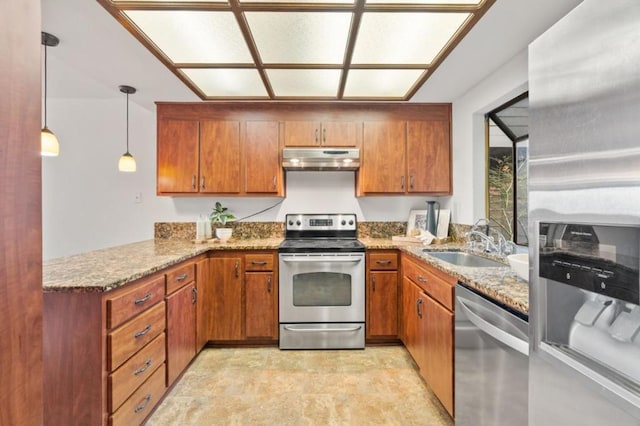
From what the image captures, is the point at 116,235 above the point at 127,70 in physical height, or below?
below

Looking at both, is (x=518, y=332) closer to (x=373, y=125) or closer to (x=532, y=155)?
(x=532, y=155)

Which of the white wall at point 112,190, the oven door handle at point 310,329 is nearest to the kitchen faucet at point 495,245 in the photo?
the white wall at point 112,190

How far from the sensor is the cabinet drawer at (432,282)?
1.66 metres

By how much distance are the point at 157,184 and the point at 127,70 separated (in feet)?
3.46

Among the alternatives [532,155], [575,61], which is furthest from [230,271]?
[575,61]

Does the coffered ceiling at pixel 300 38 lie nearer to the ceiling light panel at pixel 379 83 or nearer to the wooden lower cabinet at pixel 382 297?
the ceiling light panel at pixel 379 83

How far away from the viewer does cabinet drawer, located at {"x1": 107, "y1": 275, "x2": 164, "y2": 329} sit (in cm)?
137

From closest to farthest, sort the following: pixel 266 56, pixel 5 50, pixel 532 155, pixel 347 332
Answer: pixel 5 50 → pixel 532 155 → pixel 266 56 → pixel 347 332

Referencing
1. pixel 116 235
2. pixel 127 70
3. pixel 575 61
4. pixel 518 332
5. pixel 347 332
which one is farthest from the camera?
pixel 116 235

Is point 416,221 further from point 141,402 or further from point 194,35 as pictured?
point 141,402

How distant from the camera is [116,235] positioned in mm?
3211

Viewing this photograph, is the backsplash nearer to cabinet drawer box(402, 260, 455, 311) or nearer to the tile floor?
cabinet drawer box(402, 260, 455, 311)

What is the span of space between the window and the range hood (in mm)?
1182

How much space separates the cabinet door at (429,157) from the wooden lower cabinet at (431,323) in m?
0.95
